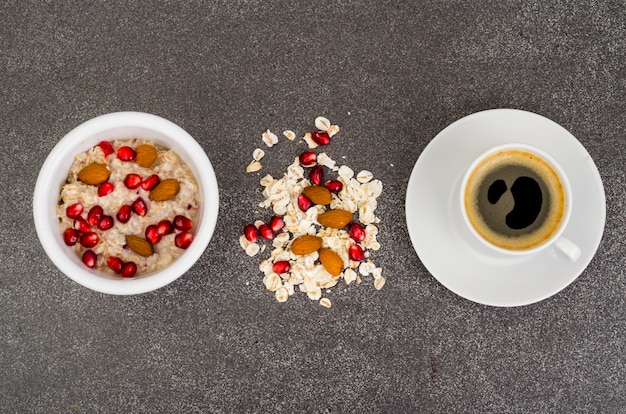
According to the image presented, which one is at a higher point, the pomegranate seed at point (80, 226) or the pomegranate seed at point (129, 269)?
the pomegranate seed at point (80, 226)

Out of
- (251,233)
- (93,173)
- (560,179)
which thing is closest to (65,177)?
(93,173)

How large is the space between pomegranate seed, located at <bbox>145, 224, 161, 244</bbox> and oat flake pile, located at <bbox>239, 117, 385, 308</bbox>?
0.51ft

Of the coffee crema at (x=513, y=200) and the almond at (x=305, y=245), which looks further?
the almond at (x=305, y=245)

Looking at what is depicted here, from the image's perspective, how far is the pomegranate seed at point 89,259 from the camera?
99 centimetres

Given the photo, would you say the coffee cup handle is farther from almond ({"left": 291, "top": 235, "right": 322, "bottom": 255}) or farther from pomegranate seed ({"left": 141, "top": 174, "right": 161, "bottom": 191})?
pomegranate seed ({"left": 141, "top": 174, "right": 161, "bottom": 191})

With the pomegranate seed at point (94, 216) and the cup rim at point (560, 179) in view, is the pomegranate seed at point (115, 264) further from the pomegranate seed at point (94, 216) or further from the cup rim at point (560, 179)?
the cup rim at point (560, 179)

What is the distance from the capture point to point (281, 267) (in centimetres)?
110

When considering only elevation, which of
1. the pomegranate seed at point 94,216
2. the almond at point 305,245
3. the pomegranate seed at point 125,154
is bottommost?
the almond at point 305,245

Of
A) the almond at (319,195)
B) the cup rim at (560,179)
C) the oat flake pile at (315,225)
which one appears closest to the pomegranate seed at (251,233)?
the oat flake pile at (315,225)

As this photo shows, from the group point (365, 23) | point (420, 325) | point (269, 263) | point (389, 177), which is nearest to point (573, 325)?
point (420, 325)

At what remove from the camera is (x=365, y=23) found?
3.76 feet

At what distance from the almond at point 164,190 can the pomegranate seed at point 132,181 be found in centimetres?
3

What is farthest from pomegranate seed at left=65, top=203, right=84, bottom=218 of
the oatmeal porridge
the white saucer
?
the white saucer

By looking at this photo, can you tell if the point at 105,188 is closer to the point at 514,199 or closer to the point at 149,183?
the point at 149,183
